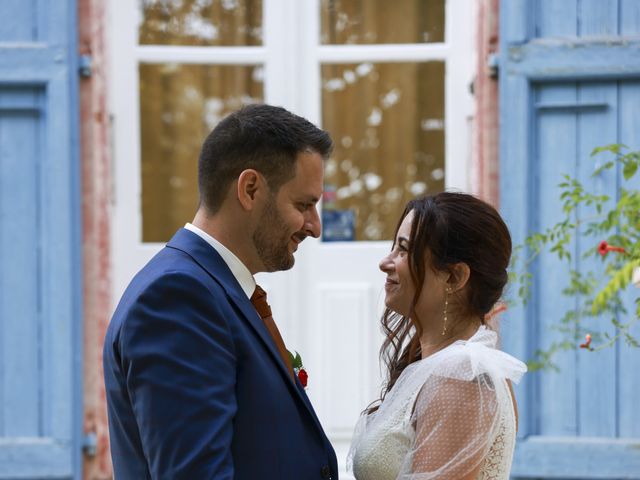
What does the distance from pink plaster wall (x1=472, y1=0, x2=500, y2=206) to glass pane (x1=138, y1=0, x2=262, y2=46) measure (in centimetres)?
110

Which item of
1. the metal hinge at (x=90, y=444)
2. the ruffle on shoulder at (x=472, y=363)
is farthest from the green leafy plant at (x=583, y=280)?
the metal hinge at (x=90, y=444)

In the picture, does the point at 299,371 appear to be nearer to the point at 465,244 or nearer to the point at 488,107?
the point at 465,244

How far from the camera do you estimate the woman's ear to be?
8.18 ft

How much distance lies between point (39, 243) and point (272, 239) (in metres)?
2.44

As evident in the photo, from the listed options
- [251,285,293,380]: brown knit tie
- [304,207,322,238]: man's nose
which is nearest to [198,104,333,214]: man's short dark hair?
[304,207,322,238]: man's nose

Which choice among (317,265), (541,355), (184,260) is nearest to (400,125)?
(317,265)

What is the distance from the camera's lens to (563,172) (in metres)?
4.32

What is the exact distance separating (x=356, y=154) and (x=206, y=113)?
76 cm

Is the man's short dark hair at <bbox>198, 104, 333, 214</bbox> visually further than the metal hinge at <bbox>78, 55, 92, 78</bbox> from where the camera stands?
No

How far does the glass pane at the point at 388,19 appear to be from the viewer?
16.1ft

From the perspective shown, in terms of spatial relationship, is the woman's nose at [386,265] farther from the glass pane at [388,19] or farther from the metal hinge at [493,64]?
the glass pane at [388,19]

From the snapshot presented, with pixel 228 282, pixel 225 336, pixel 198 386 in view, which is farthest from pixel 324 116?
pixel 198 386

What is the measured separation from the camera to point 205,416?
73.8 inches

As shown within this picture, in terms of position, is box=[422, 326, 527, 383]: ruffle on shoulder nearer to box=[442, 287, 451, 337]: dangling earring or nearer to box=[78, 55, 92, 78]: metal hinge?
box=[442, 287, 451, 337]: dangling earring
